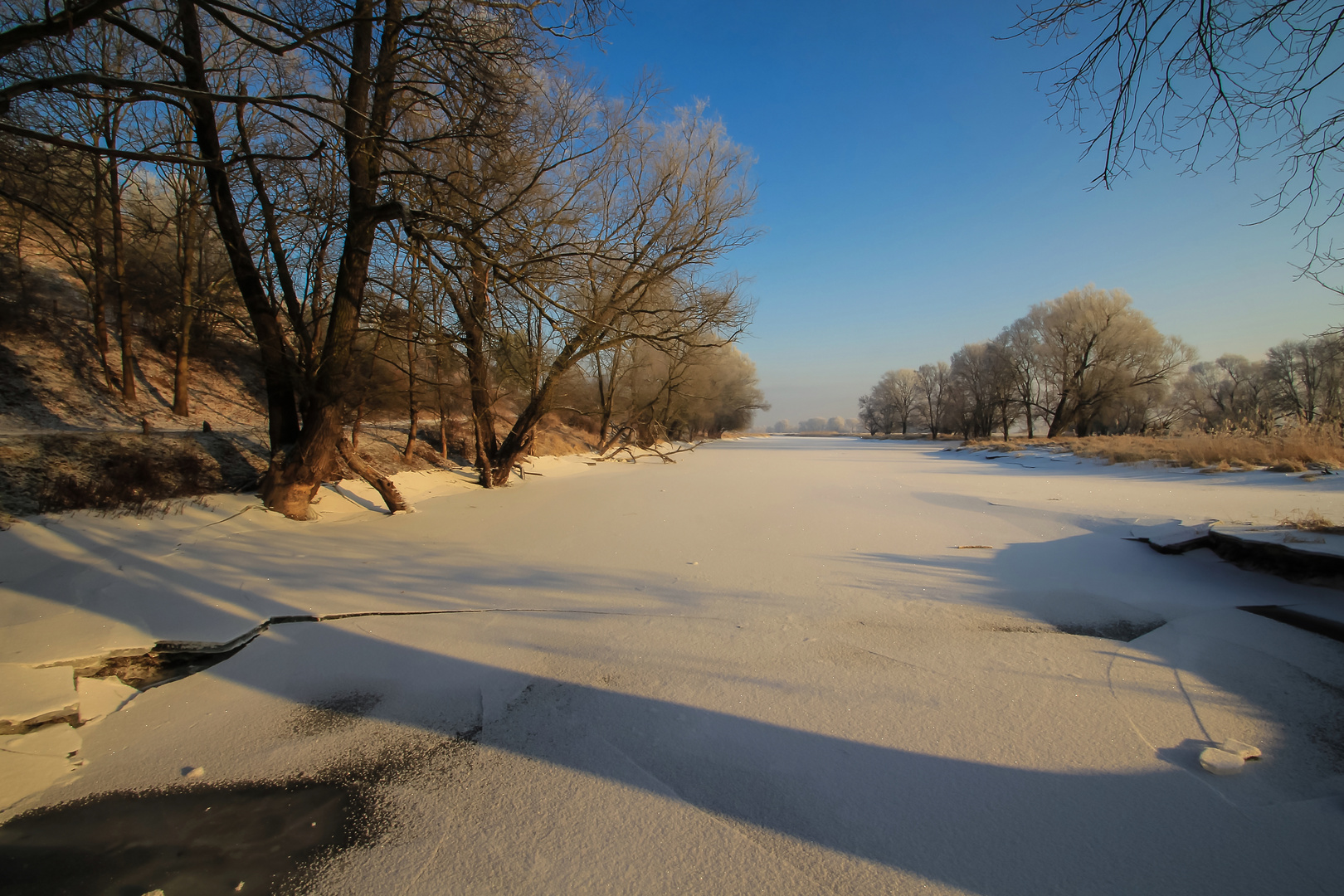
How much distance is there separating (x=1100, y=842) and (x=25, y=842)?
276 cm

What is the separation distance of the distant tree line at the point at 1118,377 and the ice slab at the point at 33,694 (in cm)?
3313

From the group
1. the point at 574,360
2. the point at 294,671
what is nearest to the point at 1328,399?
Answer: the point at 574,360

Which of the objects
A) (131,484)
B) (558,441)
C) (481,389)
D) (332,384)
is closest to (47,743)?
(131,484)

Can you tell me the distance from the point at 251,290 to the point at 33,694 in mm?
4490

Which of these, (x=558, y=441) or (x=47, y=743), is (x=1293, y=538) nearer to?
(x=47, y=743)

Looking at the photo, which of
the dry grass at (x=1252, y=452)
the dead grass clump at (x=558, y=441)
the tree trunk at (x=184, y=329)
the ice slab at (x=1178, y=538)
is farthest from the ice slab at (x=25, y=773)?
the dry grass at (x=1252, y=452)

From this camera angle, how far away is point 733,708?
2029 mm

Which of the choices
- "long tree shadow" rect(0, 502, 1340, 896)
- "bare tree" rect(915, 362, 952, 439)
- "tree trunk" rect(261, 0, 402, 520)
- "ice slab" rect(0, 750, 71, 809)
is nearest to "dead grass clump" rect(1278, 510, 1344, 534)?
"long tree shadow" rect(0, 502, 1340, 896)

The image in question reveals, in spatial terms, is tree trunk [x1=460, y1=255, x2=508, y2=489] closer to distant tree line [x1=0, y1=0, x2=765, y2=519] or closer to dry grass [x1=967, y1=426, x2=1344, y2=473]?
A: distant tree line [x1=0, y1=0, x2=765, y2=519]

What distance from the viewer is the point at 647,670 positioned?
234 cm

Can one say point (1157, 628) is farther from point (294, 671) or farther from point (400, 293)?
point (400, 293)

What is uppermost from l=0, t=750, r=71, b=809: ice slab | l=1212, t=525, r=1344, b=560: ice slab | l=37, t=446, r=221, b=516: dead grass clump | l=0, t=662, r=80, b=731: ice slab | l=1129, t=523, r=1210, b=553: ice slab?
l=37, t=446, r=221, b=516: dead grass clump

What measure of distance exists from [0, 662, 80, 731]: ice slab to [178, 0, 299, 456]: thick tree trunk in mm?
3699

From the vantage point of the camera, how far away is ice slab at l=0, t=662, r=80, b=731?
1.81m
